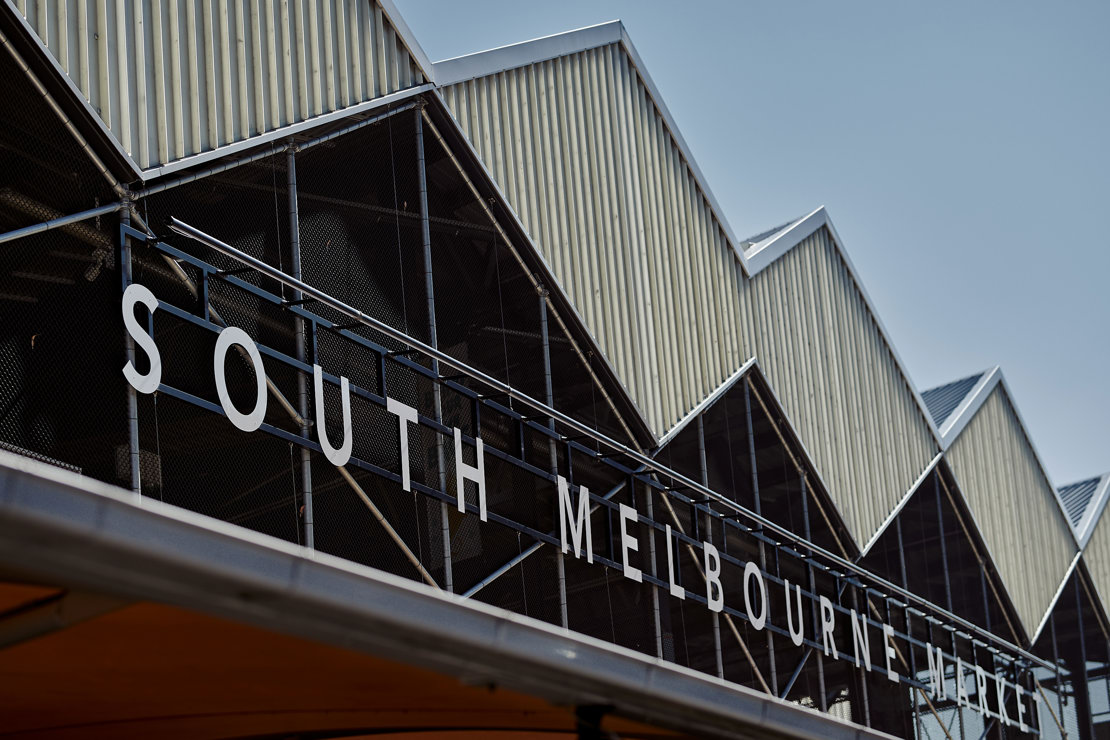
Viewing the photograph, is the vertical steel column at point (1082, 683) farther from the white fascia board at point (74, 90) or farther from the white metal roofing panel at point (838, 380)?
the white fascia board at point (74, 90)

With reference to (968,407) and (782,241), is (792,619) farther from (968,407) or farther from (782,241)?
(968,407)

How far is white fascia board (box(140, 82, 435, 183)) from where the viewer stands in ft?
29.8

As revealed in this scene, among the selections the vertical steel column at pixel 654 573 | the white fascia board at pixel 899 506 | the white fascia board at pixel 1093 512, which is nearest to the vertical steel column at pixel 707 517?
the vertical steel column at pixel 654 573

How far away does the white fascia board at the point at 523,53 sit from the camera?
12727 mm

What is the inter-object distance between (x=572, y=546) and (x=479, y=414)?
1677 millimetres

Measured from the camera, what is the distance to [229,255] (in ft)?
29.6

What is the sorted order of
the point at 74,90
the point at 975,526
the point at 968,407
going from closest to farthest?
the point at 74,90, the point at 975,526, the point at 968,407

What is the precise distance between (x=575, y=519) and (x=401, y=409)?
288 cm

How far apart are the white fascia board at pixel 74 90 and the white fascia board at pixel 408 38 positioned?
12.5 ft

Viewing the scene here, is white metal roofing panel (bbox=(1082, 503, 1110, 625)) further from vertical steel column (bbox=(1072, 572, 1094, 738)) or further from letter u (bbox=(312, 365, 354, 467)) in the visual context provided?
letter u (bbox=(312, 365, 354, 467))

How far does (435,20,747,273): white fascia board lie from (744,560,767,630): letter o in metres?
4.40

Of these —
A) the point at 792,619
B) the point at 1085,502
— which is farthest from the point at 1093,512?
the point at 792,619

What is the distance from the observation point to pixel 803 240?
65.8 ft

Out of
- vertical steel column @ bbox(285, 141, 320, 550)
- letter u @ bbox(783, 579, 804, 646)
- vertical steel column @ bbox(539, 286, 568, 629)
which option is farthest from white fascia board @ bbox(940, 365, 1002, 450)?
vertical steel column @ bbox(285, 141, 320, 550)
